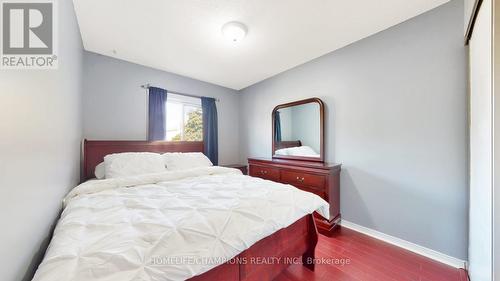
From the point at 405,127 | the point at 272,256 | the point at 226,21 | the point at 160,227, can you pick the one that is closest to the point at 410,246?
the point at 405,127

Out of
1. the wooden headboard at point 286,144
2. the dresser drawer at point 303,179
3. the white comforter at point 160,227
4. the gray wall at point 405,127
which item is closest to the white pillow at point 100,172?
the white comforter at point 160,227

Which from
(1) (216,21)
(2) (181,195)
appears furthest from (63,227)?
(1) (216,21)

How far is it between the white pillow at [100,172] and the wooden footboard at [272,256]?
2.03 metres

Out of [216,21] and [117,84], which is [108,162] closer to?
[117,84]

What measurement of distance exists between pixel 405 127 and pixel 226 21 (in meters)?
2.14

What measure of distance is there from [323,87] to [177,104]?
249 centimetres

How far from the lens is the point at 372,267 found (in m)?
1.58

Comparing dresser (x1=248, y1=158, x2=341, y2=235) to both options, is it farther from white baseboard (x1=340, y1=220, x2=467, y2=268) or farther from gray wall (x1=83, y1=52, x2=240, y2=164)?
gray wall (x1=83, y1=52, x2=240, y2=164)

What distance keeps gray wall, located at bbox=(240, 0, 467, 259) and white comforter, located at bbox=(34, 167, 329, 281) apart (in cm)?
95

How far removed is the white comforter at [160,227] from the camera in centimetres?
70

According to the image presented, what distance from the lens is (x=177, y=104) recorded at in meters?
3.31

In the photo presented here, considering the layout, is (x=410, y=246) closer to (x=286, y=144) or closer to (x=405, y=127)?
(x=405, y=127)

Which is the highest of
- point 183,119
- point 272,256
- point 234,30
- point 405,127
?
point 234,30

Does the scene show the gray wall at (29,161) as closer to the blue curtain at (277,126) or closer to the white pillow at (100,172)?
the white pillow at (100,172)
